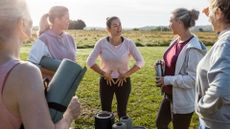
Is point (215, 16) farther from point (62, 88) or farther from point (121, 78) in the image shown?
point (121, 78)

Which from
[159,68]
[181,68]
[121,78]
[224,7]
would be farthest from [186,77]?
[224,7]

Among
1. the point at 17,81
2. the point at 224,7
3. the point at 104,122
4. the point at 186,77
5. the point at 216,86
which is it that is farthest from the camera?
the point at 186,77

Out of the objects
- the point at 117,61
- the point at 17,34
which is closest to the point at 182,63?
the point at 117,61

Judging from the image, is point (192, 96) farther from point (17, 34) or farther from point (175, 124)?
point (17, 34)

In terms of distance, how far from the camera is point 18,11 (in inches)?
68.9

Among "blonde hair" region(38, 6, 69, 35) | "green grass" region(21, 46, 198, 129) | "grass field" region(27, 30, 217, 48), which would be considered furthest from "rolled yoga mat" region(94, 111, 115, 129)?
"grass field" region(27, 30, 217, 48)

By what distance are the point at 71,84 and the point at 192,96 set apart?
9.72ft

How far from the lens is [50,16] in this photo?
16.1 feet

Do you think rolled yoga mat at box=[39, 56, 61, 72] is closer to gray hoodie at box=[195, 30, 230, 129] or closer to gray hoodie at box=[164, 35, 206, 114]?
gray hoodie at box=[164, 35, 206, 114]

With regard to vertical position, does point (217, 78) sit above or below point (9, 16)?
below

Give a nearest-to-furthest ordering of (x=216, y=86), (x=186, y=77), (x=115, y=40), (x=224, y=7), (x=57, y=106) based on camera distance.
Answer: (x=57, y=106) < (x=216, y=86) < (x=224, y=7) < (x=186, y=77) < (x=115, y=40)

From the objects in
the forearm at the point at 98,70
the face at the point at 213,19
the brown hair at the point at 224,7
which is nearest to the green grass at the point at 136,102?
the forearm at the point at 98,70

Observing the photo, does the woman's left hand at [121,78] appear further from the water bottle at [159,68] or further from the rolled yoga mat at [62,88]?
the rolled yoga mat at [62,88]

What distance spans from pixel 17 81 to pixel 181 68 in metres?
3.09
